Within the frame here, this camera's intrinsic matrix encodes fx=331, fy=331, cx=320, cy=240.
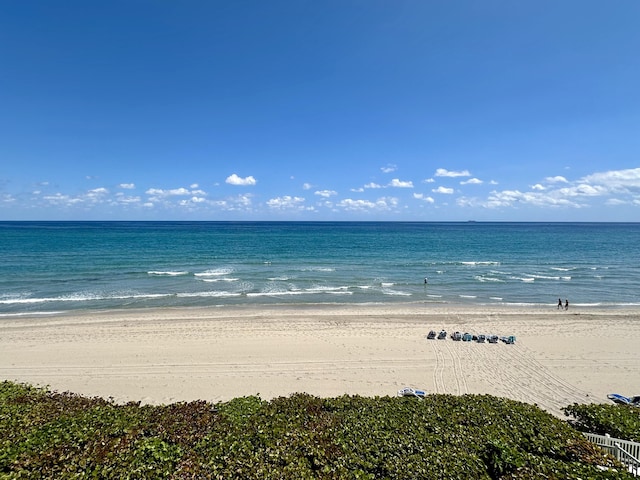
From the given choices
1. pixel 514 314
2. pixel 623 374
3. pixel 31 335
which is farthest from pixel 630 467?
pixel 31 335

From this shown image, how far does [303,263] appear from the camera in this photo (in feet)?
156

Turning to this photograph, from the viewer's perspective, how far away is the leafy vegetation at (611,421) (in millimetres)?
7721

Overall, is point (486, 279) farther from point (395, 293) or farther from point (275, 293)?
point (275, 293)

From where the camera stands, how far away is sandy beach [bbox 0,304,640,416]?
13.4 m

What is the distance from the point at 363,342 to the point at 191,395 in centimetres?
924

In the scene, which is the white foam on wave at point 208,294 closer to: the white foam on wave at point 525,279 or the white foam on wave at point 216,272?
the white foam on wave at point 216,272

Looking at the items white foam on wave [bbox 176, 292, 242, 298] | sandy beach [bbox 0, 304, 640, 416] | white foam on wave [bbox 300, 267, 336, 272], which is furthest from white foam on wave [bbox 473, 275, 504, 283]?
white foam on wave [bbox 176, 292, 242, 298]

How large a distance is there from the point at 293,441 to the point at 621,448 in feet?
23.2

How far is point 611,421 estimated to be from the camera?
805 centimetres

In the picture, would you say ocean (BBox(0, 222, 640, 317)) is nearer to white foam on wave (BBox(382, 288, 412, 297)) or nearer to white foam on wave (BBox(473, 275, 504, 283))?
white foam on wave (BBox(473, 275, 504, 283))

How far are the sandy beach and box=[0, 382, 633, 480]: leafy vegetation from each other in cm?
418

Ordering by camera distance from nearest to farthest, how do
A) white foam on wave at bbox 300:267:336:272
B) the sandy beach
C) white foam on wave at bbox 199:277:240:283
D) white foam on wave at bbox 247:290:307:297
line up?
1. the sandy beach
2. white foam on wave at bbox 247:290:307:297
3. white foam on wave at bbox 199:277:240:283
4. white foam on wave at bbox 300:267:336:272

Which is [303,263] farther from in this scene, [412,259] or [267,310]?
[267,310]

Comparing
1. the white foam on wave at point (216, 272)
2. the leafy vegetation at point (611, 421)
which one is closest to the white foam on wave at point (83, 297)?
the white foam on wave at point (216, 272)
